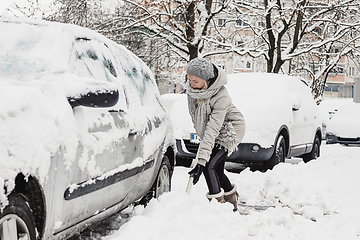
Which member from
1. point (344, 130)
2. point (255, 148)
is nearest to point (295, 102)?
point (255, 148)

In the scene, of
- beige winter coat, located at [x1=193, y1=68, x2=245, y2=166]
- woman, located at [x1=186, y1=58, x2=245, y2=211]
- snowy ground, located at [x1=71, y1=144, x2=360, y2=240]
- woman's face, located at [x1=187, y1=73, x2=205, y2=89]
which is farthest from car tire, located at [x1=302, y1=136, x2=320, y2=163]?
woman's face, located at [x1=187, y1=73, x2=205, y2=89]

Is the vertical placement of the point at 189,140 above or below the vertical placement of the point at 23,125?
below

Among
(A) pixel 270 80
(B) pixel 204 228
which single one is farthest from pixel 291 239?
(A) pixel 270 80

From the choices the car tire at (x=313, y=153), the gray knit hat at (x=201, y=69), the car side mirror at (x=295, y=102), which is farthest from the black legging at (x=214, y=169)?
the car tire at (x=313, y=153)

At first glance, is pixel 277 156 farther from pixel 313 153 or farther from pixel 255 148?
pixel 313 153

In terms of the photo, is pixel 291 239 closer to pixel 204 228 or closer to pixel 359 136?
pixel 204 228

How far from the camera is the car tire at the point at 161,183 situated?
4.96 metres

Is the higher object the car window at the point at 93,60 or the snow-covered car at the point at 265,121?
the car window at the point at 93,60

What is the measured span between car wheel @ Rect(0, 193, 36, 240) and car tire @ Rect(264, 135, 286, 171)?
5.56 meters

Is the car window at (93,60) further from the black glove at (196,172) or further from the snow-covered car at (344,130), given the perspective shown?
the snow-covered car at (344,130)

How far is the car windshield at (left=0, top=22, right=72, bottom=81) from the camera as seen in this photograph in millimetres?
3160

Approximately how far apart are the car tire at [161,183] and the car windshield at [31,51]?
2.04 metres

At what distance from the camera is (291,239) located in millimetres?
4230

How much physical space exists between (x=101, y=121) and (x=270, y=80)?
6.15 meters
